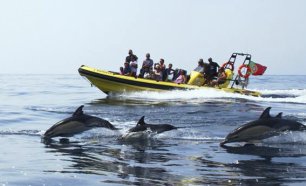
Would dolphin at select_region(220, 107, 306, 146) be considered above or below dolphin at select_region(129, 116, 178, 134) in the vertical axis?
above

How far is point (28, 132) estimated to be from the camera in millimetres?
16109

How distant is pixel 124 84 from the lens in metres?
30.1

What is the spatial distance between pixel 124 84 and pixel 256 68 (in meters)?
7.65

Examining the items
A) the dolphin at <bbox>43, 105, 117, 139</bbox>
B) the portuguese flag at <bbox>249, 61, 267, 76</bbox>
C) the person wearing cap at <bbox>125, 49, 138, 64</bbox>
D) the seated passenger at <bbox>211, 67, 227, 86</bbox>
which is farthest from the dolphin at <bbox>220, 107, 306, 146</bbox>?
the person wearing cap at <bbox>125, 49, 138, 64</bbox>

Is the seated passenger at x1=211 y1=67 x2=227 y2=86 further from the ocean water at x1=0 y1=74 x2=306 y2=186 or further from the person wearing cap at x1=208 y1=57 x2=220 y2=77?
the ocean water at x1=0 y1=74 x2=306 y2=186

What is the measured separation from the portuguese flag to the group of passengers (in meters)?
1.84

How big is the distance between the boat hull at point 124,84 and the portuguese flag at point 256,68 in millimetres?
1418

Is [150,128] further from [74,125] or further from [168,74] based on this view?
[168,74]

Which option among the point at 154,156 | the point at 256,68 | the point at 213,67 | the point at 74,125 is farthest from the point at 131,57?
the point at 154,156

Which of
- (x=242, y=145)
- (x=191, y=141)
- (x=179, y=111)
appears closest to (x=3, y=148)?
(x=191, y=141)

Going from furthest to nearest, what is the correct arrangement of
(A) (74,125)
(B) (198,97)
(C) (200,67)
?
1. (C) (200,67)
2. (B) (198,97)
3. (A) (74,125)

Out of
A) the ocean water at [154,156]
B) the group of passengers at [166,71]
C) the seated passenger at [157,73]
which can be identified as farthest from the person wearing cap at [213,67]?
the ocean water at [154,156]

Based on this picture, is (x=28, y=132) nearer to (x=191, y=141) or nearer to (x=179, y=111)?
(x=191, y=141)

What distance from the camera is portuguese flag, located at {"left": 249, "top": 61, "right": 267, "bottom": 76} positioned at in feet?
99.3
